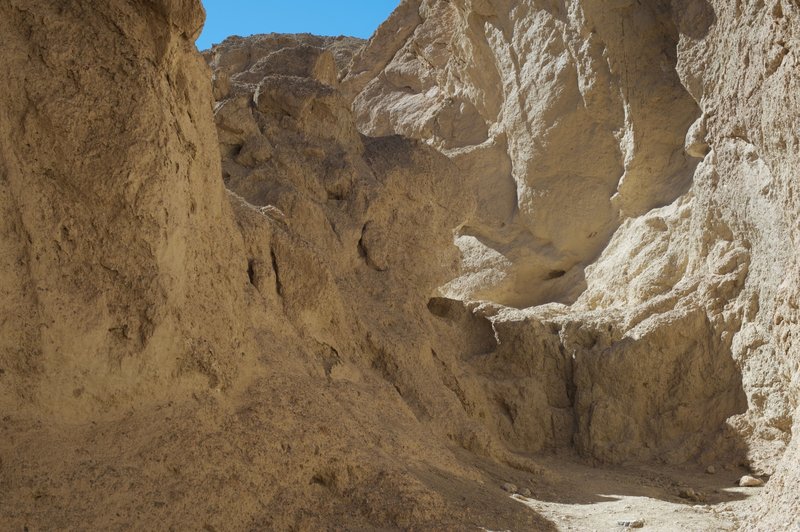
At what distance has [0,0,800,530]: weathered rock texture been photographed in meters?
4.90

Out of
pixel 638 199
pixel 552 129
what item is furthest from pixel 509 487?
pixel 552 129

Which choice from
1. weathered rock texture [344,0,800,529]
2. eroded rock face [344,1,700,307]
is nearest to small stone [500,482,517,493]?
weathered rock texture [344,0,800,529]

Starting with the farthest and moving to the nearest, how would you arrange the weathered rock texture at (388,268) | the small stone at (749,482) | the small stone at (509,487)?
the small stone at (749,482)
the small stone at (509,487)
the weathered rock texture at (388,268)

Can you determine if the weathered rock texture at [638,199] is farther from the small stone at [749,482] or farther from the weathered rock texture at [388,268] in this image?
the small stone at [749,482]

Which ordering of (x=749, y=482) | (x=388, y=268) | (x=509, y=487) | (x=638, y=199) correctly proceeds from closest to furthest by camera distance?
(x=509, y=487), (x=749, y=482), (x=388, y=268), (x=638, y=199)

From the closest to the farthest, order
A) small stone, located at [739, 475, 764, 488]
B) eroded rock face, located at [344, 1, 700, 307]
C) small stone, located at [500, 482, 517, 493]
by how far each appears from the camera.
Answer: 1. small stone, located at [500, 482, 517, 493]
2. small stone, located at [739, 475, 764, 488]
3. eroded rock face, located at [344, 1, 700, 307]

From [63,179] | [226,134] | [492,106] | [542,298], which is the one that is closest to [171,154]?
[63,179]

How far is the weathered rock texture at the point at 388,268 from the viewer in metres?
4.90

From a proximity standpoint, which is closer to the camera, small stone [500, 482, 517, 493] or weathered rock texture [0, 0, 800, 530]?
weathered rock texture [0, 0, 800, 530]

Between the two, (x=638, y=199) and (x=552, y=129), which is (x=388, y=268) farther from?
(x=552, y=129)

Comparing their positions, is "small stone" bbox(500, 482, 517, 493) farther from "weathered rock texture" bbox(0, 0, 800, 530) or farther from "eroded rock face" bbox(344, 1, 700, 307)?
"eroded rock face" bbox(344, 1, 700, 307)

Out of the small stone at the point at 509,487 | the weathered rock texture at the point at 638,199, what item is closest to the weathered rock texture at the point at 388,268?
the weathered rock texture at the point at 638,199

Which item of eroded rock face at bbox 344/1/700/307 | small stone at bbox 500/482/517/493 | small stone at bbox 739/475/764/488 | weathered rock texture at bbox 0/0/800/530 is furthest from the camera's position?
eroded rock face at bbox 344/1/700/307

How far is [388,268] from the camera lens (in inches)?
369
